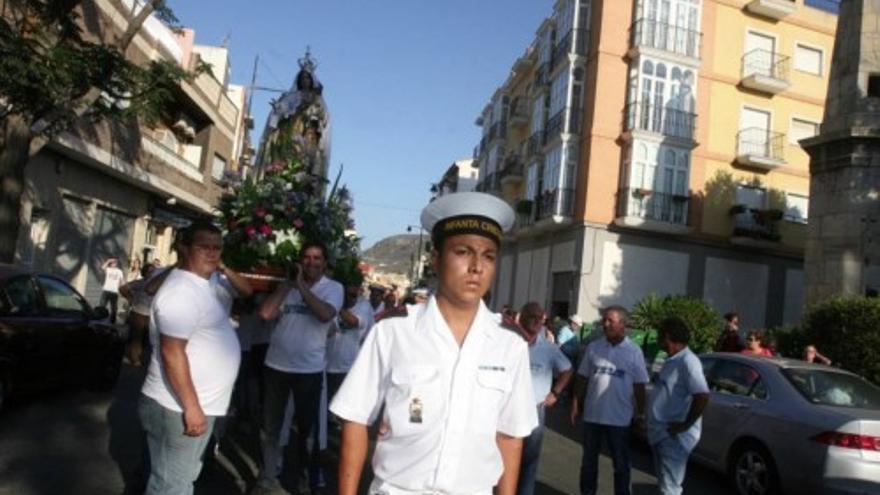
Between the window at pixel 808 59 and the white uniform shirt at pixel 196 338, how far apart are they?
31.3m

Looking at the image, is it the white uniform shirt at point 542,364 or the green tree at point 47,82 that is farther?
the green tree at point 47,82

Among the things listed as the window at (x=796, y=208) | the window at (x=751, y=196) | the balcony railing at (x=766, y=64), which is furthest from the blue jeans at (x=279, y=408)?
the window at (x=796, y=208)

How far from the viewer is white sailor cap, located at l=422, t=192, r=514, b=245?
2586 millimetres

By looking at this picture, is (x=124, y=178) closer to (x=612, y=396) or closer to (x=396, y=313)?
(x=612, y=396)

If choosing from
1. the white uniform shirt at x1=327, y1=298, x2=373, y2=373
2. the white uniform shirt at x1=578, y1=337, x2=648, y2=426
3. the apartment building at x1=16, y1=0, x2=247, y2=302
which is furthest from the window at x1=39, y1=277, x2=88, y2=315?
the white uniform shirt at x1=578, y1=337, x2=648, y2=426

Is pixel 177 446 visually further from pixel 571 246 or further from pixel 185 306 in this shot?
pixel 571 246

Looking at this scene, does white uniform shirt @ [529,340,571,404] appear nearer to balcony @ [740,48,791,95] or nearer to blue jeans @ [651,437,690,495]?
blue jeans @ [651,437,690,495]

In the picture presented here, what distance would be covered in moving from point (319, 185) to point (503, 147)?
36.3 metres

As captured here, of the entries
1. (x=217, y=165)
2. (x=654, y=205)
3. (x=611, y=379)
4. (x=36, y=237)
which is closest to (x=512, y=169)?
(x=654, y=205)

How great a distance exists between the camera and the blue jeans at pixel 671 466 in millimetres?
5984

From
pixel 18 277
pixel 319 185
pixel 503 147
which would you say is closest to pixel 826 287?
pixel 319 185

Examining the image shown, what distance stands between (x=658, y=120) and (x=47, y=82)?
866 inches

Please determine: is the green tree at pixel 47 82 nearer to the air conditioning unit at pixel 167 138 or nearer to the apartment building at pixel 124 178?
the apartment building at pixel 124 178

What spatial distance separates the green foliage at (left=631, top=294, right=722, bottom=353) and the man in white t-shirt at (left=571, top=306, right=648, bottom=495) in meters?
15.3
